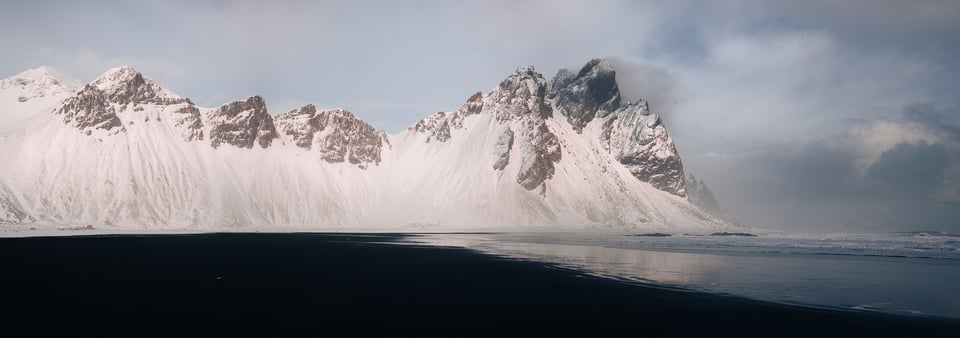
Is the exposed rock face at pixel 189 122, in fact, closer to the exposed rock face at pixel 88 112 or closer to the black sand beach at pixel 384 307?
the exposed rock face at pixel 88 112

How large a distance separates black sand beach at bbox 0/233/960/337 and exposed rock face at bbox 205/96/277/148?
16006cm

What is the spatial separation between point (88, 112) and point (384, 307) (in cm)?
17554

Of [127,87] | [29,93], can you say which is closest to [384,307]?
[127,87]

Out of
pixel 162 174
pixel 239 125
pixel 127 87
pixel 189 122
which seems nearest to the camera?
pixel 162 174

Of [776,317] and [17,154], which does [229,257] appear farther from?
[17,154]

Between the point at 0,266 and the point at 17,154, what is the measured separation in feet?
440

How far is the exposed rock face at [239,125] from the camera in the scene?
190 meters

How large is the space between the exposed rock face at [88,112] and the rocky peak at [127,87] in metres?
6.67

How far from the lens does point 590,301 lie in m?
26.0

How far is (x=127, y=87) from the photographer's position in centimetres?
17812

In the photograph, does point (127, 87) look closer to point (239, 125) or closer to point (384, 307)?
point (239, 125)

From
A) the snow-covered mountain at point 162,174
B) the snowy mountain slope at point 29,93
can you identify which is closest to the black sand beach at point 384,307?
the snow-covered mountain at point 162,174

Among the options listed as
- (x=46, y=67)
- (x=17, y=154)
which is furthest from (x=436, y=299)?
(x=46, y=67)

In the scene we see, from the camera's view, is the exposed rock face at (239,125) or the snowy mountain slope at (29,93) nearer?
the snowy mountain slope at (29,93)
